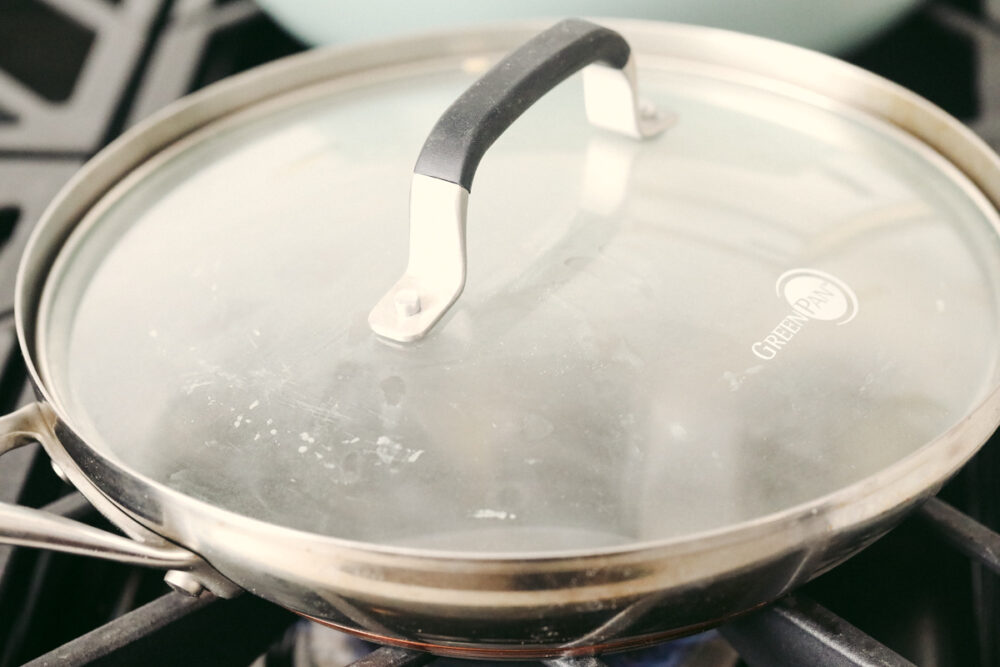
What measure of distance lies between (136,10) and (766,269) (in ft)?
2.11

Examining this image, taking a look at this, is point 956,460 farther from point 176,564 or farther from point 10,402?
point 10,402

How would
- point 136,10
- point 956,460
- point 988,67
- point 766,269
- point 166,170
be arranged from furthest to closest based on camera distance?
1. point 136,10
2. point 988,67
3. point 166,170
4. point 766,269
5. point 956,460

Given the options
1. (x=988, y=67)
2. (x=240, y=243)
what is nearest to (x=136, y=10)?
(x=240, y=243)

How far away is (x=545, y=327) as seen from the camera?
1.41ft

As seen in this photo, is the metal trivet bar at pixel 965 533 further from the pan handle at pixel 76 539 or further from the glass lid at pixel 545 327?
the pan handle at pixel 76 539

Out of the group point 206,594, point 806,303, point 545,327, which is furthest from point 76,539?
point 806,303

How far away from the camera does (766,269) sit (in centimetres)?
46

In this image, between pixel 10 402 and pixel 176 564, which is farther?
pixel 10 402

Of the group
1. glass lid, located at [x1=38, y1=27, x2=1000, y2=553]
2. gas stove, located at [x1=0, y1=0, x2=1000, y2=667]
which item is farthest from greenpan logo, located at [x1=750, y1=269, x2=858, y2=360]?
gas stove, located at [x1=0, y1=0, x2=1000, y2=667]

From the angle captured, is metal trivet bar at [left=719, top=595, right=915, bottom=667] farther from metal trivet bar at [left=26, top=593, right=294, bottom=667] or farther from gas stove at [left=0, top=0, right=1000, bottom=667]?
metal trivet bar at [left=26, top=593, right=294, bottom=667]

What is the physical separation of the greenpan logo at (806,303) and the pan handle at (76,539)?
25cm

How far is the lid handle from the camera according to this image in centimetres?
42

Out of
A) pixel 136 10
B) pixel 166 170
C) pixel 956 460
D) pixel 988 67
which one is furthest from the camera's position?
pixel 136 10

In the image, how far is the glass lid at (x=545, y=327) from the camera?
1.22 ft
